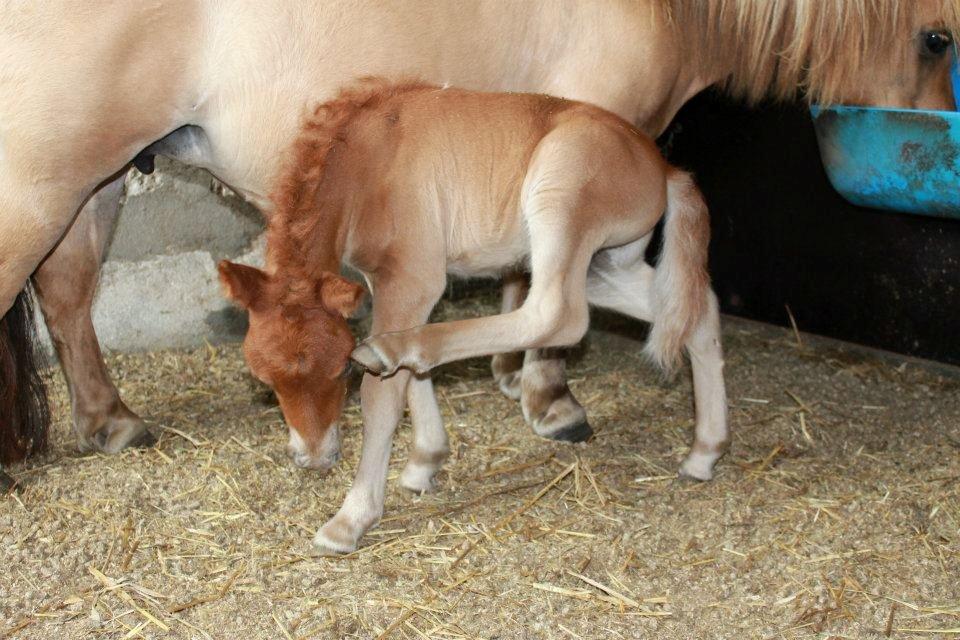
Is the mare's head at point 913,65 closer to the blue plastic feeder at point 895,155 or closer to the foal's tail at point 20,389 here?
the blue plastic feeder at point 895,155

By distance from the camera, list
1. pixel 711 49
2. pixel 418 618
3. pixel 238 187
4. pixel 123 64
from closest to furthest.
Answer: pixel 418 618
pixel 123 64
pixel 238 187
pixel 711 49

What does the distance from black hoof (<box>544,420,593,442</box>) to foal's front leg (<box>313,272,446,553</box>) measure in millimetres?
988

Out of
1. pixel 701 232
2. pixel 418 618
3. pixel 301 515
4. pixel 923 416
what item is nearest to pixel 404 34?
pixel 701 232

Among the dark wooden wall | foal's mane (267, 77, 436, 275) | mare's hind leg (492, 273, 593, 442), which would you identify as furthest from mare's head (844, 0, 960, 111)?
foal's mane (267, 77, 436, 275)

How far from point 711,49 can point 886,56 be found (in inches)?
26.3

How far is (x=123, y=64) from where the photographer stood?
9.83ft

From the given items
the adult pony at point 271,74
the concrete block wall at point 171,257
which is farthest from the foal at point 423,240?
the concrete block wall at point 171,257

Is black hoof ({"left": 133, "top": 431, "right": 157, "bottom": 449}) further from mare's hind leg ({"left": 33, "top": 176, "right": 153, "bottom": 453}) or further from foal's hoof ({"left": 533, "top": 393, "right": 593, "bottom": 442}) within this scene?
foal's hoof ({"left": 533, "top": 393, "right": 593, "bottom": 442})

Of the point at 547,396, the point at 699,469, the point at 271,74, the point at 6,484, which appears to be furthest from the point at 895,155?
the point at 6,484

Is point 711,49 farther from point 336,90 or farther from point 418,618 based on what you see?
point 418,618

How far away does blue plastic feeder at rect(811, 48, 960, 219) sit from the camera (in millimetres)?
3406

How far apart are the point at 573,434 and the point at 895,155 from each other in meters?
1.51

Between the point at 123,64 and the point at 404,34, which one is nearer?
the point at 123,64

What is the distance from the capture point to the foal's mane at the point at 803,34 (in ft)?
12.1
